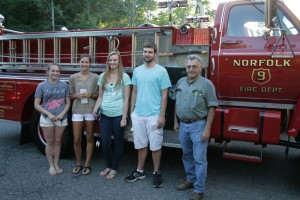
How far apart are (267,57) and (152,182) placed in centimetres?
207

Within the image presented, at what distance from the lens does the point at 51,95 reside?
4340 millimetres

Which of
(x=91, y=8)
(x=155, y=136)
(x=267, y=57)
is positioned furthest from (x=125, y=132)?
(x=91, y=8)

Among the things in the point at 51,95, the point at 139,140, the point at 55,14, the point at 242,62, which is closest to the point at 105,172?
the point at 139,140

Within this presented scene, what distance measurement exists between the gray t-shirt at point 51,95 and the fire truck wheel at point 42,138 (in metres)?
0.58

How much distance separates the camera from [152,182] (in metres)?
4.15

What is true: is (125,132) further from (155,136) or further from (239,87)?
(239,87)

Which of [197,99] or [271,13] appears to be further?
[197,99]

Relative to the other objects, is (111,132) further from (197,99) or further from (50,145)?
(197,99)

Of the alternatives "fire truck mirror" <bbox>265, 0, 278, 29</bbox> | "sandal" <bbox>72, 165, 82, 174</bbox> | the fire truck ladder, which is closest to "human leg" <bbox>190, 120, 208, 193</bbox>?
"fire truck mirror" <bbox>265, 0, 278, 29</bbox>

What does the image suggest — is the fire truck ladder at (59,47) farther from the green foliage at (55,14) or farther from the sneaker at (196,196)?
the green foliage at (55,14)

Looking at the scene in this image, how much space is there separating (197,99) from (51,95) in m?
2.01

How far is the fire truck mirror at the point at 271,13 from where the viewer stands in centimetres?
335

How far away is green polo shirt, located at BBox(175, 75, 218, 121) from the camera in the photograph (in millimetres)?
3494

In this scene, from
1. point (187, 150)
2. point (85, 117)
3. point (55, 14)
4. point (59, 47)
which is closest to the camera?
point (187, 150)
